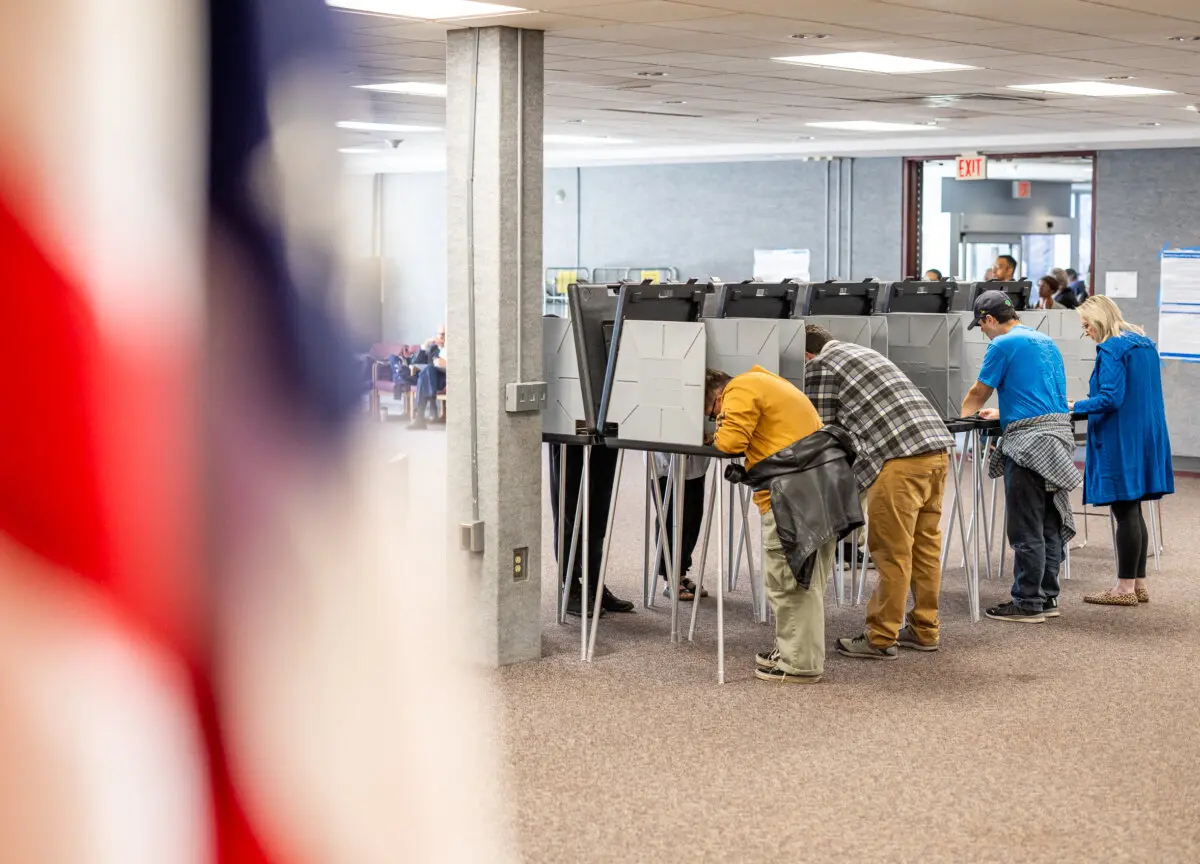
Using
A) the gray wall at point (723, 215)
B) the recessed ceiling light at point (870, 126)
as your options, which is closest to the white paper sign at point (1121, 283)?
the gray wall at point (723, 215)

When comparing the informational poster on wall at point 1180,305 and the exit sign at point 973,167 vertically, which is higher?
the exit sign at point 973,167

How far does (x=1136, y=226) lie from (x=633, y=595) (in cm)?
688

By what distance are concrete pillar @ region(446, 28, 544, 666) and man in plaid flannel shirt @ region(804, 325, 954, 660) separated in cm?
116

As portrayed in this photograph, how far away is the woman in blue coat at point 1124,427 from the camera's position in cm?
648

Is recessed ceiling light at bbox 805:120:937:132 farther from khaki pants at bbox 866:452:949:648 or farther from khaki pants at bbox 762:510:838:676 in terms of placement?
khaki pants at bbox 762:510:838:676

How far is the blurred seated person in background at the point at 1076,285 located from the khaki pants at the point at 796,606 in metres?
7.02

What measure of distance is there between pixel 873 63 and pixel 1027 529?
2.35 m

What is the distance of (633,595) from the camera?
6.92m

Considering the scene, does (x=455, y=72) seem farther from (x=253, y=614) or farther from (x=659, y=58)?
(x=253, y=614)

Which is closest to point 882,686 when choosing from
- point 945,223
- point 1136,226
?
point 1136,226

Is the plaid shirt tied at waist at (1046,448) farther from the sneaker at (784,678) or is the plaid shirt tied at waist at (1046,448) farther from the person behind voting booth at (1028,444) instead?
the sneaker at (784,678)

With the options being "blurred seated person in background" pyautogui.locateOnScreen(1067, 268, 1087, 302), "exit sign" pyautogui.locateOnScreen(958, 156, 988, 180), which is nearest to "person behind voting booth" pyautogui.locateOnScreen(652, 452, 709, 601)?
"blurred seated person in background" pyautogui.locateOnScreen(1067, 268, 1087, 302)

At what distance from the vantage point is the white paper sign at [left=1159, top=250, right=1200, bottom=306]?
37.3ft

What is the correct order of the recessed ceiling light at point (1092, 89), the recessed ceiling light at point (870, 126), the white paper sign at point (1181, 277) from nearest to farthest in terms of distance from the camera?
the recessed ceiling light at point (1092, 89) < the recessed ceiling light at point (870, 126) < the white paper sign at point (1181, 277)
